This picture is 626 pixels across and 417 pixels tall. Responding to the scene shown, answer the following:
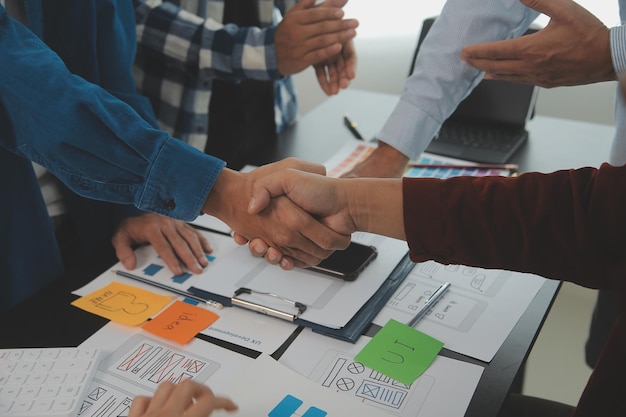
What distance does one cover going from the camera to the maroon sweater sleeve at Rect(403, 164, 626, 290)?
29.2 inches

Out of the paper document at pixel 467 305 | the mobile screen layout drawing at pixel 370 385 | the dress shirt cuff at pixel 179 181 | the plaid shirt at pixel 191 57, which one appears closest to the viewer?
the mobile screen layout drawing at pixel 370 385

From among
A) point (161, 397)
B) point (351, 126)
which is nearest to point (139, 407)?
point (161, 397)

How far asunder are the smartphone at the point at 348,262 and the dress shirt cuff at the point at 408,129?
31 centimetres

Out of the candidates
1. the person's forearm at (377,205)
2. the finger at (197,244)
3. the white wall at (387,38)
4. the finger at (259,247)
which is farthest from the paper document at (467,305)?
the white wall at (387,38)

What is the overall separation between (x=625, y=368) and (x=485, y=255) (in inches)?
8.7

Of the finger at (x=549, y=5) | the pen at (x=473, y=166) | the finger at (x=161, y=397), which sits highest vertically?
the finger at (x=549, y=5)

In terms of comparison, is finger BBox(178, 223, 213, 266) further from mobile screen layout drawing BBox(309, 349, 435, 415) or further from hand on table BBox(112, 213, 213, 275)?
mobile screen layout drawing BBox(309, 349, 435, 415)

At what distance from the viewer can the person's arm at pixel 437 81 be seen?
4.21ft

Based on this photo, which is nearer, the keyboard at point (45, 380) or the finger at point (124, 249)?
the keyboard at point (45, 380)

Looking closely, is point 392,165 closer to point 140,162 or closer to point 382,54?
point 140,162

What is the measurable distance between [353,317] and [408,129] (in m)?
0.52

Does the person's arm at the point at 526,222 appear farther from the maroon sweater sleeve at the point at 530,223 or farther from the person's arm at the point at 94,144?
the person's arm at the point at 94,144

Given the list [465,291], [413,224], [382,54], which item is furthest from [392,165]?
[382,54]

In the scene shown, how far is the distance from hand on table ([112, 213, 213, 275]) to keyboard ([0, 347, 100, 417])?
0.81 ft
